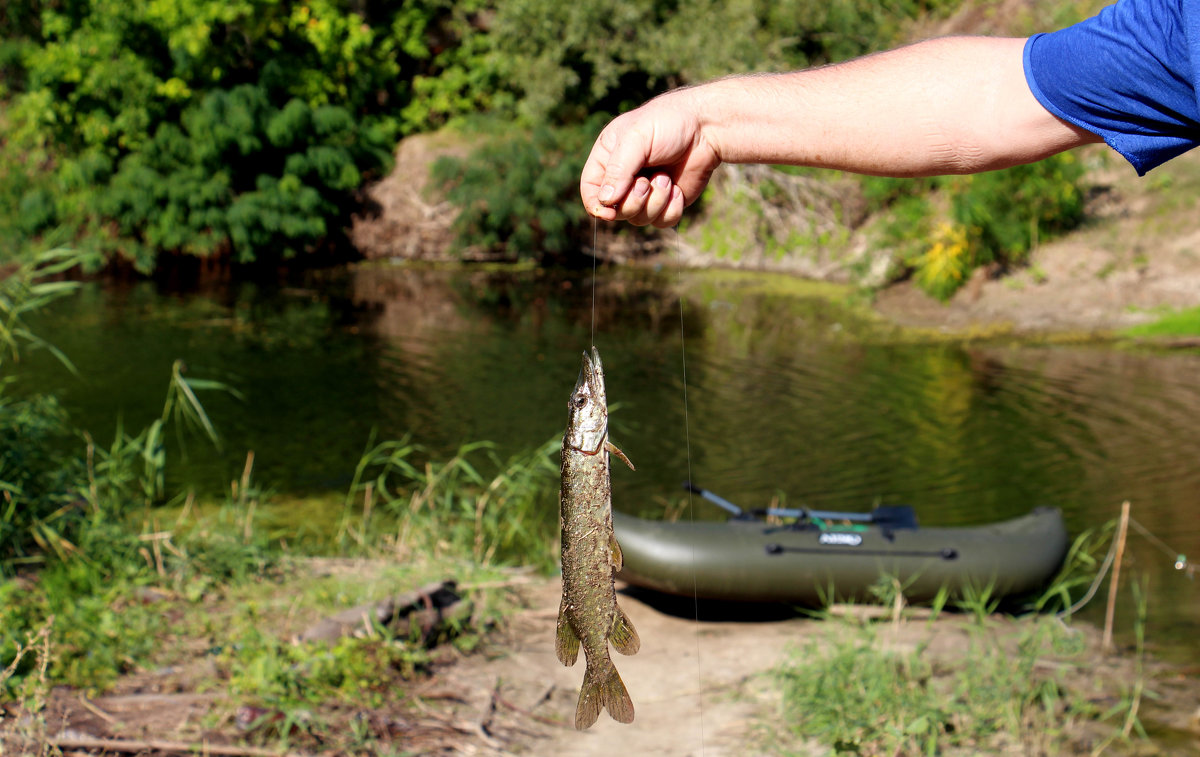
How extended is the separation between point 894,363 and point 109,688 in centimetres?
919

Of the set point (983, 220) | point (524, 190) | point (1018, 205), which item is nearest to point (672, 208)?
point (983, 220)

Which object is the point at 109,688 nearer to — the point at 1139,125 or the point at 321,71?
the point at 1139,125

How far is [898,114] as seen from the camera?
1.96 m

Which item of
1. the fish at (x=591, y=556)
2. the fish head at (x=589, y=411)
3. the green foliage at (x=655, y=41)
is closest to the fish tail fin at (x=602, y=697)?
the fish at (x=591, y=556)

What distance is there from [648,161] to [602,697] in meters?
0.99

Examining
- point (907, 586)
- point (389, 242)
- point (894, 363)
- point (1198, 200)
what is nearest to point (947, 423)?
point (894, 363)

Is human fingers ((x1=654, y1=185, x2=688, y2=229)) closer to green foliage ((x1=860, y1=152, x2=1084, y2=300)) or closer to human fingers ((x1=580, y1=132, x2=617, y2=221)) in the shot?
human fingers ((x1=580, y1=132, x2=617, y2=221))

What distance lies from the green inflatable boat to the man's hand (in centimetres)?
346

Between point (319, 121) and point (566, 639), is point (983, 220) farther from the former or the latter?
point (566, 639)

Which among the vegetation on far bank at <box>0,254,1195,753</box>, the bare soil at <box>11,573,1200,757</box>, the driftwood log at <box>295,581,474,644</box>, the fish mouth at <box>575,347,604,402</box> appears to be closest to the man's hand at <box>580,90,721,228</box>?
the fish mouth at <box>575,347,604,402</box>

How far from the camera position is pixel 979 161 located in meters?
2.00

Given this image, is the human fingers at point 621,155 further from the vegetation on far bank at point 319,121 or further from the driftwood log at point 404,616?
the vegetation on far bank at point 319,121

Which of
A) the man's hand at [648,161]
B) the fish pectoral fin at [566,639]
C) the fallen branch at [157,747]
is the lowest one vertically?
the fallen branch at [157,747]

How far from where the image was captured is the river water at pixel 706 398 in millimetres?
7715
